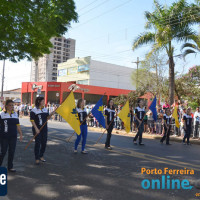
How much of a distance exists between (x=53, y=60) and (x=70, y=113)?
9830 centimetres

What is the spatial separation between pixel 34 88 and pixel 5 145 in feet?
137

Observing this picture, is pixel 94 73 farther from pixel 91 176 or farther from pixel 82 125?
pixel 91 176

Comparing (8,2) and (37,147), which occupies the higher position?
(8,2)

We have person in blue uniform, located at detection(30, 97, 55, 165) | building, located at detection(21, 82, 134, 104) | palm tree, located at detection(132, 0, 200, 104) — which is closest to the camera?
person in blue uniform, located at detection(30, 97, 55, 165)

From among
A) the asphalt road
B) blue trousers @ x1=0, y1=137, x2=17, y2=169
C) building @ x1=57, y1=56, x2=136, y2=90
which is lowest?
the asphalt road

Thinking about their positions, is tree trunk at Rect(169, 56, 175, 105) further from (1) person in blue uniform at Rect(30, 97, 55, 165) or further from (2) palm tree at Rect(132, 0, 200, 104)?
(1) person in blue uniform at Rect(30, 97, 55, 165)

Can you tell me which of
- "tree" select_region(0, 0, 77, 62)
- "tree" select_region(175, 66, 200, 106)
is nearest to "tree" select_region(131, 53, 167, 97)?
"tree" select_region(175, 66, 200, 106)

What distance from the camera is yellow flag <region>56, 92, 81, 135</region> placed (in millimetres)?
7332

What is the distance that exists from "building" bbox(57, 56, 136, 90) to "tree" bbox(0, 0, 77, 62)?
4050 cm

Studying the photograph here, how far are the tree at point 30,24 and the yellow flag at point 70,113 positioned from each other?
4.01 m

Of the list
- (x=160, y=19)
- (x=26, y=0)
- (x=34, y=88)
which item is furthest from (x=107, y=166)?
(x=34, y=88)

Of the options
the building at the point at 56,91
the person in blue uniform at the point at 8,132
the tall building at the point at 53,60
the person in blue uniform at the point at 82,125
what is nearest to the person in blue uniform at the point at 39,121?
the person in blue uniform at the point at 8,132

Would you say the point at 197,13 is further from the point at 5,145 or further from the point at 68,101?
the point at 5,145

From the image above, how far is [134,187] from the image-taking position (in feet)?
14.6
